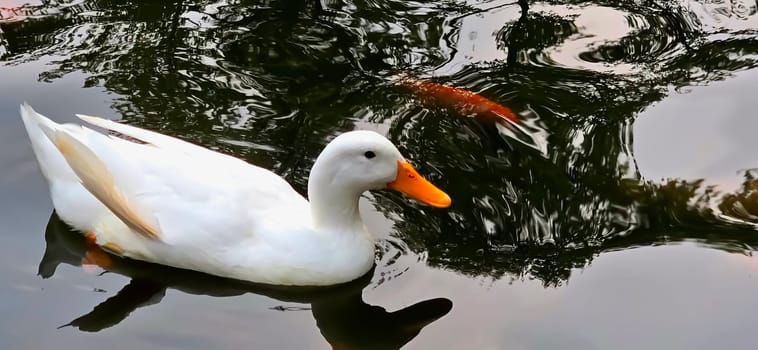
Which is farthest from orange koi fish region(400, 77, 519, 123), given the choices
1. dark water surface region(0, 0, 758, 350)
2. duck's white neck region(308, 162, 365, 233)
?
duck's white neck region(308, 162, 365, 233)

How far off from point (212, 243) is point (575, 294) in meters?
1.48

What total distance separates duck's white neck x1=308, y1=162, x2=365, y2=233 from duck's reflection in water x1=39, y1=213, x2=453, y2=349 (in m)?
0.25

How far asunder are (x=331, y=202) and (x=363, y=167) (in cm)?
19

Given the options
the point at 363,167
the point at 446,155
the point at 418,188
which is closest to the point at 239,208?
the point at 363,167

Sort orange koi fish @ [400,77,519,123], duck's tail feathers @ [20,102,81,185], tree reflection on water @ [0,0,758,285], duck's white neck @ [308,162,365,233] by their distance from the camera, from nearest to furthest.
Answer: duck's white neck @ [308,162,365,233] < duck's tail feathers @ [20,102,81,185] < tree reflection on water @ [0,0,758,285] < orange koi fish @ [400,77,519,123]

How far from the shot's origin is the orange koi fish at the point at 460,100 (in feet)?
16.4

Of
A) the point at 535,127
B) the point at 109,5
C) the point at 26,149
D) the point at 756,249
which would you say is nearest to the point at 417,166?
the point at 535,127

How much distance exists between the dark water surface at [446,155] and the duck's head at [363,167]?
0.36m

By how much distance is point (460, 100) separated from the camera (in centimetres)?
507

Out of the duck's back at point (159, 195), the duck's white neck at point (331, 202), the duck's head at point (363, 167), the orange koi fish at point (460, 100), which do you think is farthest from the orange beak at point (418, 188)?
the orange koi fish at point (460, 100)

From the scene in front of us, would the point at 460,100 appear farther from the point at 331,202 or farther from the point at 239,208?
the point at 239,208

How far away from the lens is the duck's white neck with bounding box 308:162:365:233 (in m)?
3.69

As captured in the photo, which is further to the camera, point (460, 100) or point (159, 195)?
point (460, 100)

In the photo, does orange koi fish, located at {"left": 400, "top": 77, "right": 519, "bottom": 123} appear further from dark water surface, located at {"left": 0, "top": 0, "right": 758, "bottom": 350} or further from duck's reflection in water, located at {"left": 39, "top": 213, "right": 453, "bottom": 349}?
duck's reflection in water, located at {"left": 39, "top": 213, "right": 453, "bottom": 349}
